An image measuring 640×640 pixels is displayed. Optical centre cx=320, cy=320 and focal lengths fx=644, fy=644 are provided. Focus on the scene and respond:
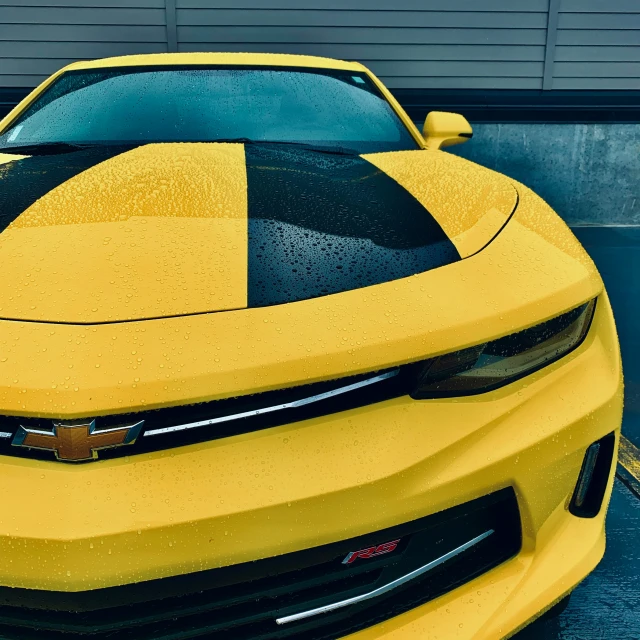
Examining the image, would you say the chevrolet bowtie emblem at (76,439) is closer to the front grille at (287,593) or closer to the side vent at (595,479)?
the front grille at (287,593)

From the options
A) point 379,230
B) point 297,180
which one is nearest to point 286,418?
point 379,230

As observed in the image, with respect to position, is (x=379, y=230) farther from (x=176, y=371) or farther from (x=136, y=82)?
(x=136, y=82)

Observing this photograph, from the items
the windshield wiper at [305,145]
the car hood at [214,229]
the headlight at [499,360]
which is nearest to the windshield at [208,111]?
the windshield wiper at [305,145]

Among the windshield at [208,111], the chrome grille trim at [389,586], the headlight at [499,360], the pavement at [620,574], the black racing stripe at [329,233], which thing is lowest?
the pavement at [620,574]

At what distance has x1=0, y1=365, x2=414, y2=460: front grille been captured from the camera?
0.96 m

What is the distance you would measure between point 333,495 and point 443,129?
6.40 feet

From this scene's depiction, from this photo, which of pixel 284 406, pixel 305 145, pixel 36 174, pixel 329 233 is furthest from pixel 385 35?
pixel 284 406

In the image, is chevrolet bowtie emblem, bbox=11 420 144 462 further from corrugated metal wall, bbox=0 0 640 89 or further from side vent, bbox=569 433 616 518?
corrugated metal wall, bbox=0 0 640 89

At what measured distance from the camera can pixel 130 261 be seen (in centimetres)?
116

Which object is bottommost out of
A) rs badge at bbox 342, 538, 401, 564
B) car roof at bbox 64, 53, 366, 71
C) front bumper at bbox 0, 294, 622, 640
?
rs badge at bbox 342, 538, 401, 564

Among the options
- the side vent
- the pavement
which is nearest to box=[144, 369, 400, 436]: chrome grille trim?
the side vent

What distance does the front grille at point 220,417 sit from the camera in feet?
3.15

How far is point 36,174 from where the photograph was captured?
1668mm

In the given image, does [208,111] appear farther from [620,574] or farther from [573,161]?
[573,161]
